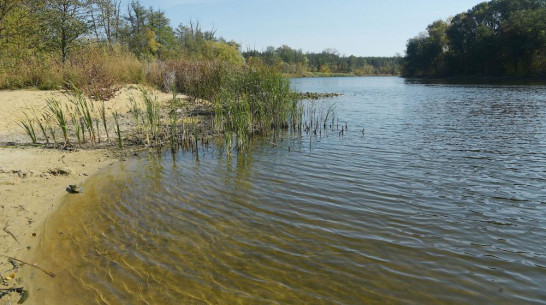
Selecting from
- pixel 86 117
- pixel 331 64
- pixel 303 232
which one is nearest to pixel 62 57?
pixel 86 117

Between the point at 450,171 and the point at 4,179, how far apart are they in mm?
9797

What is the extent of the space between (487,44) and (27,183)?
74168 mm

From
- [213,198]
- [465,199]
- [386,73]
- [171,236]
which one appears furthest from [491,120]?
[386,73]

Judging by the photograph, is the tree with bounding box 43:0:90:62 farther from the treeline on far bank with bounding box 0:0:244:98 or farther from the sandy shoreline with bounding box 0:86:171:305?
the sandy shoreline with bounding box 0:86:171:305

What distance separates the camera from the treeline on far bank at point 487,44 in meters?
53.4

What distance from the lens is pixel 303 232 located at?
5078 mm

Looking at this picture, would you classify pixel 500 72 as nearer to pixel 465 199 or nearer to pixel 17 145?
pixel 465 199

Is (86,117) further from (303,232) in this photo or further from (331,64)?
(331,64)

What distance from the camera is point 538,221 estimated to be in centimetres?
537

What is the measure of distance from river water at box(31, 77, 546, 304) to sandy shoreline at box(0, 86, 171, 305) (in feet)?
0.88

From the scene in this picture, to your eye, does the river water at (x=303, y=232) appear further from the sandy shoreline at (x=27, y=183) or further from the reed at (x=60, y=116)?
the reed at (x=60, y=116)

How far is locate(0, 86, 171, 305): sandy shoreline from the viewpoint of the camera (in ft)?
14.3

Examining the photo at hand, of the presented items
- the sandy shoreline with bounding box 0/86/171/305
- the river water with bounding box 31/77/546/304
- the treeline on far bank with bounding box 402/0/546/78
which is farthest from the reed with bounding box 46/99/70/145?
the treeline on far bank with bounding box 402/0/546/78

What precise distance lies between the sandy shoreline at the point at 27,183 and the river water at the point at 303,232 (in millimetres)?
270
